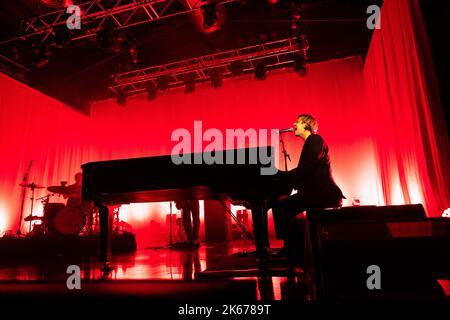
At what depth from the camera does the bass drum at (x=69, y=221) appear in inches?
197

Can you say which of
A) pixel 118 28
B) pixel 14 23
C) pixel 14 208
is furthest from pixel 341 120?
pixel 14 208

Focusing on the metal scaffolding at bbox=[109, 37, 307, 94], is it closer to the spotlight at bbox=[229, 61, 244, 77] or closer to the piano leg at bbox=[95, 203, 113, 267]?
the spotlight at bbox=[229, 61, 244, 77]

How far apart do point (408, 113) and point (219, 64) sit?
13.9 ft

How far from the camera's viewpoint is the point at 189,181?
7.86 feet

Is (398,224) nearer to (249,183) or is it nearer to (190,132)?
(249,183)

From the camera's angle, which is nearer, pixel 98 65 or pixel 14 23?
pixel 14 23

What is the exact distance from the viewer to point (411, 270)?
135 cm

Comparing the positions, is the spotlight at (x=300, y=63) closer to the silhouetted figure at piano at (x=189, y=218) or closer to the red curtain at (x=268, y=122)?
the red curtain at (x=268, y=122)

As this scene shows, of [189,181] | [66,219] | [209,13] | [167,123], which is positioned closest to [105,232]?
[189,181]

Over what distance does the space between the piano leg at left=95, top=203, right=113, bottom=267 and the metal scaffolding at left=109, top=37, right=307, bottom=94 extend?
4915mm

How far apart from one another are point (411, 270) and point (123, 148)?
8.69 m

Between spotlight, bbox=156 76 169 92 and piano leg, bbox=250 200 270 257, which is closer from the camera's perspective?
piano leg, bbox=250 200 270 257

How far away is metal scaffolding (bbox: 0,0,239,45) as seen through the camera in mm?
4945

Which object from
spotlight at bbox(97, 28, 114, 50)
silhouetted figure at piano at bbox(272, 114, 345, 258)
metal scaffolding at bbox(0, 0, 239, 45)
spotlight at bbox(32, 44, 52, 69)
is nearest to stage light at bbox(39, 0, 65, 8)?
metal scaffolding at bbox(0, 0, 239, 45)
